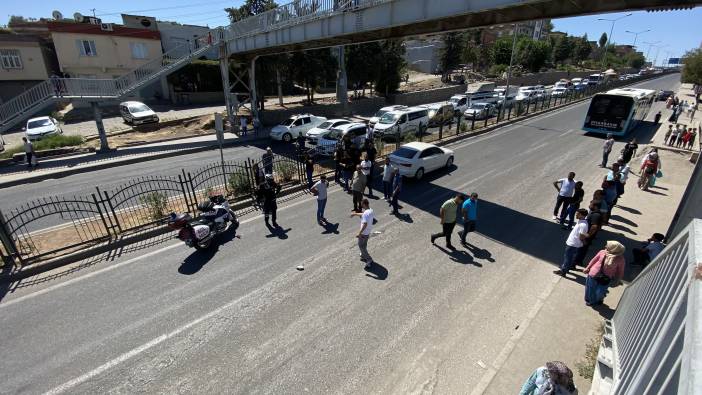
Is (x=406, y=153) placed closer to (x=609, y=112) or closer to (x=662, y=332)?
(x=662, y=332)

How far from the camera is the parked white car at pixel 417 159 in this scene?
13180mm

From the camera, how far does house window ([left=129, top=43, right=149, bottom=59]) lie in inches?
1465

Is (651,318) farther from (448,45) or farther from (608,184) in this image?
(448,45)

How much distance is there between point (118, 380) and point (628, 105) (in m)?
27.2

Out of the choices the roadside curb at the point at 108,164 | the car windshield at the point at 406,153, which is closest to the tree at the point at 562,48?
the roadside curb at the point at 108,164

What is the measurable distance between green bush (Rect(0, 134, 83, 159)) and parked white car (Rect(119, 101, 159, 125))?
5.50 m

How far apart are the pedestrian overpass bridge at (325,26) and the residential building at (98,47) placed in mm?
15973

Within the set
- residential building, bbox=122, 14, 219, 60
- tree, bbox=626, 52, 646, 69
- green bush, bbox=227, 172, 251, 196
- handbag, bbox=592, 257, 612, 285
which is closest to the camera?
handbag, bbox=592, 257, 612, 285

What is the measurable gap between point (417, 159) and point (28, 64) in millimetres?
42987

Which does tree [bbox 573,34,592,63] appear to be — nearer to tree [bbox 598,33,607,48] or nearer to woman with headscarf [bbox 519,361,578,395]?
tree [bbox 598,33,607,48]

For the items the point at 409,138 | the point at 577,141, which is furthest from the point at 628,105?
the point at 409,138

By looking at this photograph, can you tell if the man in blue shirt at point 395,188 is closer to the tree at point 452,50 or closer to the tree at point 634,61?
the tree at point 452,50

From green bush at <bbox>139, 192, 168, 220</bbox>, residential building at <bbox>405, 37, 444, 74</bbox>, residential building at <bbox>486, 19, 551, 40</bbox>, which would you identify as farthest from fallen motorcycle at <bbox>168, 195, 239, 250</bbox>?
residential building at <bbox>486, 19, 551, 40</bbox>

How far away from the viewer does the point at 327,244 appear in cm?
880
